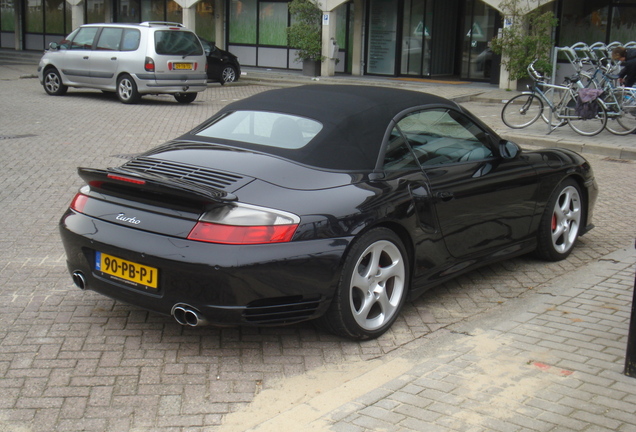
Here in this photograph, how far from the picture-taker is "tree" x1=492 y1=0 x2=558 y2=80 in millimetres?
21125

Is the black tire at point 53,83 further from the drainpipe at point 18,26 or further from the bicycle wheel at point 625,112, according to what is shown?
the drainpipe at point 18,26

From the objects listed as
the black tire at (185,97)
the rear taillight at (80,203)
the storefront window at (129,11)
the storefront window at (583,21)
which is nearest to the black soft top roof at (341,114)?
the rear taillight at (80,203)

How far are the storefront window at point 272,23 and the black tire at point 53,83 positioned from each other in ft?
36.3

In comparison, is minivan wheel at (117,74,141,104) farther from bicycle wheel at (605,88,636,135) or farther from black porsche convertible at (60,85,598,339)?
black porsche convertible at (60,85,598,339)

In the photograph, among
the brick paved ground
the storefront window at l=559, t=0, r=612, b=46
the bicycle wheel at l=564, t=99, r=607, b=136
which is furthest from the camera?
the storefront window at l=559, t=0, r=612, b=46

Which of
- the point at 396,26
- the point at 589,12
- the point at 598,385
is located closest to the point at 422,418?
the point at 598,385

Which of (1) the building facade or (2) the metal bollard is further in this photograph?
(1) the building facade

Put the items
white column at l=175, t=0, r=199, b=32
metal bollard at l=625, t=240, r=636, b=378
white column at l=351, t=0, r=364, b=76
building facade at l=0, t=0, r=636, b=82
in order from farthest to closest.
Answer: white column at l=175, t=0, r=199, b=32 → white column at l=351, t=0, r=364, b=76 → building facade at l=0, t=0, r=636, b=82 → metal bollard at l=625, t=240, r=636, b=378

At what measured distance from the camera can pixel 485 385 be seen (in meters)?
4.10

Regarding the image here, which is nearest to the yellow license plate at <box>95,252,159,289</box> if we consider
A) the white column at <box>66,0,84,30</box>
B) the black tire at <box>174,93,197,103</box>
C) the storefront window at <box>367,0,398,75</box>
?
the black tire at <box>174,93,197,103</box>

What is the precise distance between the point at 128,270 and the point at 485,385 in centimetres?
204

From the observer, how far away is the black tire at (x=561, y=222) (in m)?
6.24

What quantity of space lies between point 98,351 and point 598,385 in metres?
2.72

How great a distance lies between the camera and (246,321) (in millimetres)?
4281
